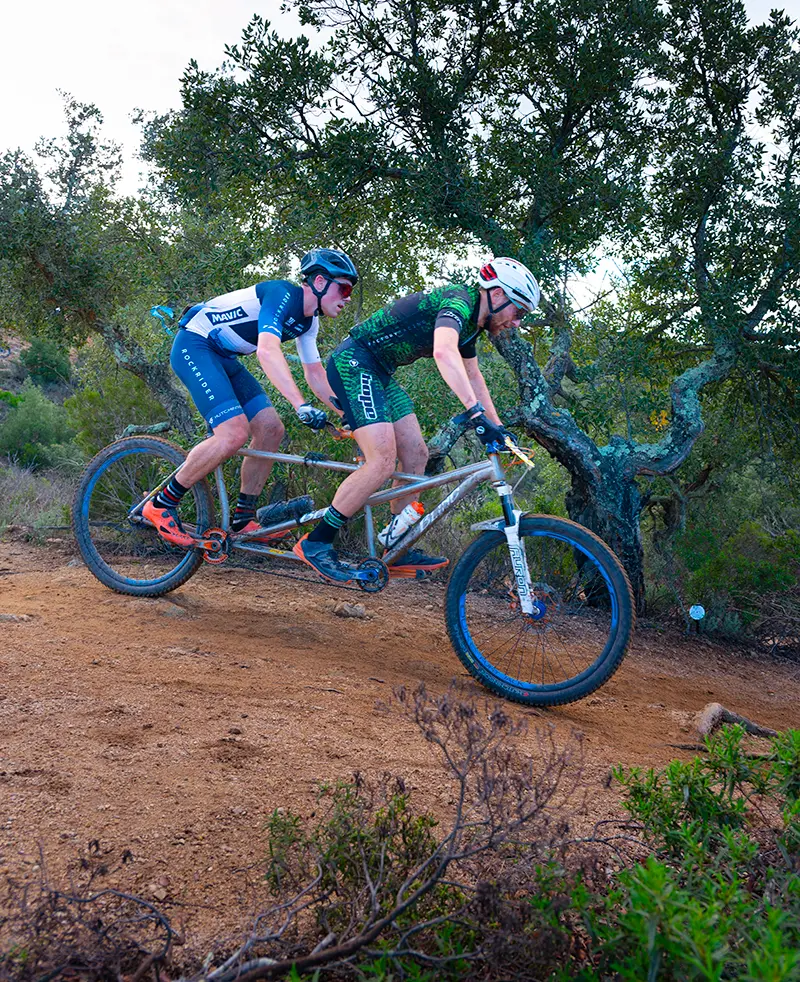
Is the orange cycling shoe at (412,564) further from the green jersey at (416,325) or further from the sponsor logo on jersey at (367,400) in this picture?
the green jersey at (416,325)

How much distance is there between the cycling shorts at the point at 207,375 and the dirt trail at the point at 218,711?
1.43 m

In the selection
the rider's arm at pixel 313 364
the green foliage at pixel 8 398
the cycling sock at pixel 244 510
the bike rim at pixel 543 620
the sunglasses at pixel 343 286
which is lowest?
A: the bike rim at pixel 543 620

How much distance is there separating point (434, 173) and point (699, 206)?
8.31ft

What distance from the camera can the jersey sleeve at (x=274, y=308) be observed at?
4.78 m

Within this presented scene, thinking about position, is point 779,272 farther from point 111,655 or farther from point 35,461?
point 35,461

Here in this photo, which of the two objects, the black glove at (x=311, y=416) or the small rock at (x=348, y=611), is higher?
the black glove at (x=311, y=416)

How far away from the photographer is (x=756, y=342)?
7340 millimetres

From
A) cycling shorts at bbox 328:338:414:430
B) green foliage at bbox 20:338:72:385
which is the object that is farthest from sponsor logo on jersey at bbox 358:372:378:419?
green foliage at bbox 20:338:72:385

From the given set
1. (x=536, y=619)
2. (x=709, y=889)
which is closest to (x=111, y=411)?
(x=536, y=619)

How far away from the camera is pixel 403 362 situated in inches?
197

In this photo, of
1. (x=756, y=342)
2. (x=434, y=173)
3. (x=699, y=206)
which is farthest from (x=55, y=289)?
(x=756, y=342)

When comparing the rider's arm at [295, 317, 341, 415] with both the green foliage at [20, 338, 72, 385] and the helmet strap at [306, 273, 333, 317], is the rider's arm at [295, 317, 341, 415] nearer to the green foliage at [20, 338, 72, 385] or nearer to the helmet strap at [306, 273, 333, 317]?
the helmet strap at [306, 273, 333, 317]

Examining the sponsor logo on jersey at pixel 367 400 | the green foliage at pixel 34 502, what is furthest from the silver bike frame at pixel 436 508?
the green foliage at pixel 34 502

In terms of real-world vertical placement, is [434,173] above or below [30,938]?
above
